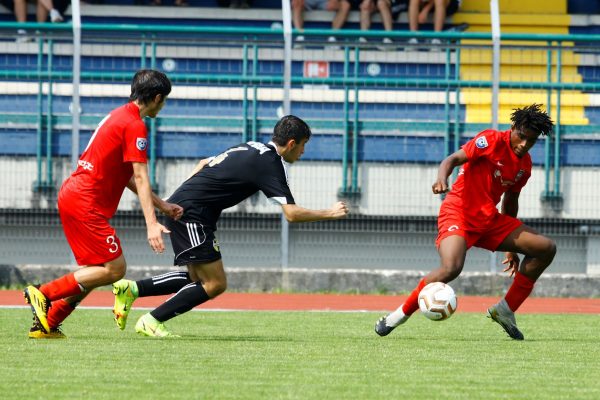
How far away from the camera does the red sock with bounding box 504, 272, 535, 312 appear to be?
9555mm

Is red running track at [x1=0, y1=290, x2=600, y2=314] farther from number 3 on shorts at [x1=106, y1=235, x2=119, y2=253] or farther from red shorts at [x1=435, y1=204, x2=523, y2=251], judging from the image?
number 3 on shorts at [x1=106, y1=235, x2=119, y2=253]

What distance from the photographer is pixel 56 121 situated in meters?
15.4

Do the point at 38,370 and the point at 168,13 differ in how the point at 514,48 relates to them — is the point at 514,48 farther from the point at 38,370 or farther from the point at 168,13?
the point at 38,370

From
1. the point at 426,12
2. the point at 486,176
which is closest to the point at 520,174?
the point at 486,176

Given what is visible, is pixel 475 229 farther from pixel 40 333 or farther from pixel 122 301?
pixel 40 333

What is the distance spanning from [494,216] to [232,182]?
218 cm

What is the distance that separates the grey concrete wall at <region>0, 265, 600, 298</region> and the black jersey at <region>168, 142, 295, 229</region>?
6.18 meters

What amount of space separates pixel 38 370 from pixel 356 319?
525 centimetres

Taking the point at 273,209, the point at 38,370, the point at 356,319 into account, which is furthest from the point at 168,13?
the point at 38,370

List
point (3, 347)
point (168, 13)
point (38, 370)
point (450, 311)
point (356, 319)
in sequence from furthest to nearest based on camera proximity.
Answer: point (168, 13)
point (356, 319)
point (450, 311)
point (3, 347)
point (38, 370)

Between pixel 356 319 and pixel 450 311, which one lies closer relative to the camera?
pixel 450 311

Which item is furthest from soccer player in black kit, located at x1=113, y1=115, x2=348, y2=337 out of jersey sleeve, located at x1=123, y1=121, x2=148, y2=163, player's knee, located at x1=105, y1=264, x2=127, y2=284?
jersey sleeve, located at x1=123, y1=121, x2=148, y2=163

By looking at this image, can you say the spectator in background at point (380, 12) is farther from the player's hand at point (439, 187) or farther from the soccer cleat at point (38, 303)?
the soccer cleat at point (38, 303)

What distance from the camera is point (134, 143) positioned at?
329 inches
